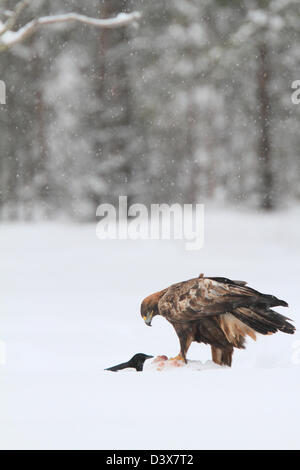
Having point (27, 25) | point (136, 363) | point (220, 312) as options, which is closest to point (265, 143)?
point (27, 25)

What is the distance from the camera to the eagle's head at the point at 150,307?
8.97 feet

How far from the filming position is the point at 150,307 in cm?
275

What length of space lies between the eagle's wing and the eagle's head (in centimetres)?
10

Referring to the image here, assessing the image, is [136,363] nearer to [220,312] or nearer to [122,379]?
[122,379]

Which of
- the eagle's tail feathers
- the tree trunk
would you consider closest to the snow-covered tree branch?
the eagle's tail feathers

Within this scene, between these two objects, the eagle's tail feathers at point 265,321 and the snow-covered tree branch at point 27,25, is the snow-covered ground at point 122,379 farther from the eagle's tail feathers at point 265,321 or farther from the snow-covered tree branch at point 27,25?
the snow-covered tree branch at point 27,25

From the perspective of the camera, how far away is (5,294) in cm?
786

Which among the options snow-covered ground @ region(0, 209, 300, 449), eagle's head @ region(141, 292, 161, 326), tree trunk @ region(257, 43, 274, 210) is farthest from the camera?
tree trunk @ region(257, 43, 274, 210)

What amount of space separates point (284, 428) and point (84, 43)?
15.9m

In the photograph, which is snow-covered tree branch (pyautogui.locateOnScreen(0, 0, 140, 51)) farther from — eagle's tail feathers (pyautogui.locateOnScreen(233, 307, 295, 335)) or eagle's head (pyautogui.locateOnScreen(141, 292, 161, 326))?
eagle's tail feathers (pyautogui.locateOnScreen(233, 307, 295, 335))

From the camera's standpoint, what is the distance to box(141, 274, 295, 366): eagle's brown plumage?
2.55m

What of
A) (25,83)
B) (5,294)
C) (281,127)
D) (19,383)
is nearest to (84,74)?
(25,83)
